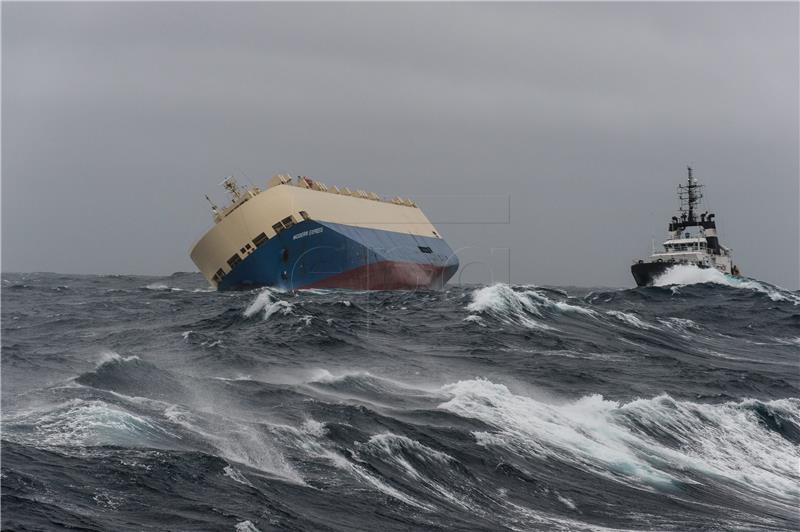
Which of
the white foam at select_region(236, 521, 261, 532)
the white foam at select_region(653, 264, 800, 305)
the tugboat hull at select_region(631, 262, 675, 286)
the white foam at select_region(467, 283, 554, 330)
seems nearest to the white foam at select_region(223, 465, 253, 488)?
the white foam at select_region(236, 521, 261, 532)

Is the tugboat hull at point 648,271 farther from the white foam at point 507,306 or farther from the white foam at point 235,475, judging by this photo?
the white foam at point 235,475

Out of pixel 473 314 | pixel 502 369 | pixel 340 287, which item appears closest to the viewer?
pixel 502 369

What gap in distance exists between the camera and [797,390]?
99.6 ft

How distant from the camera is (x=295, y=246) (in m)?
65.2

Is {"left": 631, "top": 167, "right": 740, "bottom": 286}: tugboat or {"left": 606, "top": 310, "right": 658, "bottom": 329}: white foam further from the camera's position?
{"left": 631, "top": 167, "right": 740, "bottom": 286}: tugboat

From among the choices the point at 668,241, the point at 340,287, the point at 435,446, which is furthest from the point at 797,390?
the point at 668,241

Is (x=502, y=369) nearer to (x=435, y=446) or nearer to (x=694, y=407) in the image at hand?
(x=694, y=407)

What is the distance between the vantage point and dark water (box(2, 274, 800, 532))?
526 inches

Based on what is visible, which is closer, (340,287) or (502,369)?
(502,369)

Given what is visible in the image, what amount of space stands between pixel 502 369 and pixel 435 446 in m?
10.7

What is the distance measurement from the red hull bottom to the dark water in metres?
28.6

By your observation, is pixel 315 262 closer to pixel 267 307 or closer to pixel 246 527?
pixel 267 307

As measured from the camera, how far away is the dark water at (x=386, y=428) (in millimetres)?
13367

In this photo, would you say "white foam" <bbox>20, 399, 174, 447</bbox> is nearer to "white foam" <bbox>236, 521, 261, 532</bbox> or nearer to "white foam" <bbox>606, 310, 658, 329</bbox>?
"white foam" <bbox>236, 521, 261, 532</bbox>
